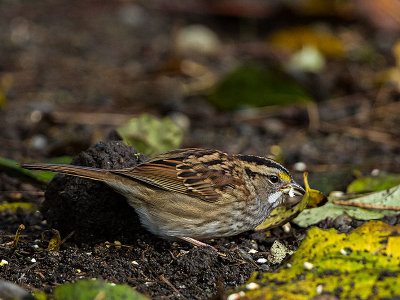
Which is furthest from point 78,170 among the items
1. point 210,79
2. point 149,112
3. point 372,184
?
point 210,79

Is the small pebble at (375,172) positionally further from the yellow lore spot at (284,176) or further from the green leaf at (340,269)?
the green leaf at (340,269)

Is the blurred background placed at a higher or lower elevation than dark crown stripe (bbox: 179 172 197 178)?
lower

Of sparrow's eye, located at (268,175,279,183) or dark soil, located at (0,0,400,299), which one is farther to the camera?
sparrow's eye, located at (268,175,279,183)

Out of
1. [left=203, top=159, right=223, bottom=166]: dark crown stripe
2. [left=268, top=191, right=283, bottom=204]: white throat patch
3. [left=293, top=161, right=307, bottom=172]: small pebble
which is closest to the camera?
[left=203, top=159, right=223, bottom=166]: dark crown stripe

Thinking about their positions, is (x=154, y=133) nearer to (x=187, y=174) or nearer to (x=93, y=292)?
(x=187, y=174)

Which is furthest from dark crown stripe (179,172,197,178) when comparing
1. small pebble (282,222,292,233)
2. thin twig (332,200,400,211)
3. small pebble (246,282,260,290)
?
thin twig (332,200,400,211)

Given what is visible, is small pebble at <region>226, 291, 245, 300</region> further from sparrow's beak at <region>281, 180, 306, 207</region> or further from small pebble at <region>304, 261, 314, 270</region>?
sparrow's beak at <region>281, 180, 306, 207</region>
